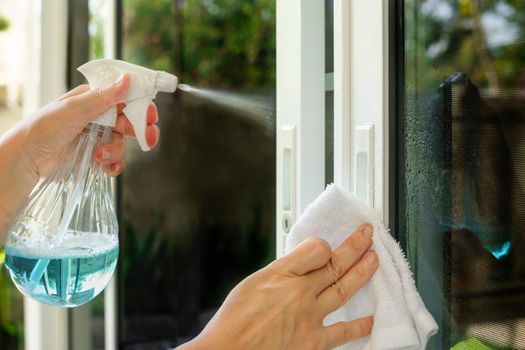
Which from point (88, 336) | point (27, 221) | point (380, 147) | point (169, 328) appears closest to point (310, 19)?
point (380, 147)

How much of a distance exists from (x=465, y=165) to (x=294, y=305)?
0.80 ft

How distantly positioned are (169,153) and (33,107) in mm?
534

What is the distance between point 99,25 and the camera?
167cm

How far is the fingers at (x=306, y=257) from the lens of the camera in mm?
682

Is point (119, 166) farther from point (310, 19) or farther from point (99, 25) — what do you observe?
point (99, 25)

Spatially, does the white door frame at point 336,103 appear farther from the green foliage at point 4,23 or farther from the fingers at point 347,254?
the green foliage at point 4,23

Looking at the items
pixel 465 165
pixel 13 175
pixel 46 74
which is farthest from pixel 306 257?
pixel 46 74

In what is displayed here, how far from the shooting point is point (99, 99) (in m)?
0.73

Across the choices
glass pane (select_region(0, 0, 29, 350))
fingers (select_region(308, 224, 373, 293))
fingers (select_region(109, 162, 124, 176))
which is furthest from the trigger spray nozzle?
glass pane (select_region(0, 0, 29, 350))

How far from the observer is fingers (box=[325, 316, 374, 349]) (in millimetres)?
690

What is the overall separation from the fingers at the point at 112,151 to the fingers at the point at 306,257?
0.29 meters

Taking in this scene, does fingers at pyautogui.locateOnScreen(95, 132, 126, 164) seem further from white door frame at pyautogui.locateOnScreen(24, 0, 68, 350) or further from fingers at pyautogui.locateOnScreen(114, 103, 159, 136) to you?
white door frame at pyautogui.locateOnScreen(24, 0, 68, 350)

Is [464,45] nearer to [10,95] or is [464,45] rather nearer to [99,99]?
[99,99]

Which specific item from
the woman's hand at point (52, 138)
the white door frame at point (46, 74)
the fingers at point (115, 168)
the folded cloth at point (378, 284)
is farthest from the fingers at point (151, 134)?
the white door frame at point (46, 74)
